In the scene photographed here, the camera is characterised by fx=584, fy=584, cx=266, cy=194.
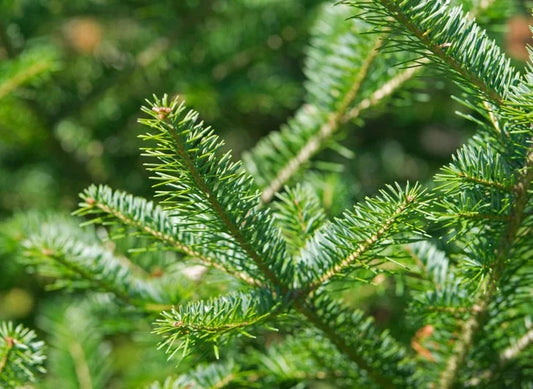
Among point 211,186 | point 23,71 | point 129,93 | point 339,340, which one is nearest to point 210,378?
point 339,340

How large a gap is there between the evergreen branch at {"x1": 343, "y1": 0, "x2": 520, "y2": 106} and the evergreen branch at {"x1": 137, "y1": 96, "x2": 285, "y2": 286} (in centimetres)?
15

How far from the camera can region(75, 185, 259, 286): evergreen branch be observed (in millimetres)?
492

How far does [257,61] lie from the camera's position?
98cm

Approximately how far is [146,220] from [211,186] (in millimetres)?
125

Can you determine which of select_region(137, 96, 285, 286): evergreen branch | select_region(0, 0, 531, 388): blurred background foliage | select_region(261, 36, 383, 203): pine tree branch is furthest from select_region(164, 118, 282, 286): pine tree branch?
select_region(0, 0, 531, 388): blurred background foliage

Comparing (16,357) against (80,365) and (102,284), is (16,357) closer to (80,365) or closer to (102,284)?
(102,284)

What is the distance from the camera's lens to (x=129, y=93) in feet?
3.26

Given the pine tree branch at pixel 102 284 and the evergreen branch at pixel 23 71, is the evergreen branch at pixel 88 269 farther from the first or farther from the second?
the evergreen branch at pixel 23 71

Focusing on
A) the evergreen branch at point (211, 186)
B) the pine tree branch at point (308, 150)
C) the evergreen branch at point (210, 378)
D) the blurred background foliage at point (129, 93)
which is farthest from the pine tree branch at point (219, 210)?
the blurred background foliage at point (129, 93)

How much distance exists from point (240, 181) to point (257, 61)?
1.92 ft

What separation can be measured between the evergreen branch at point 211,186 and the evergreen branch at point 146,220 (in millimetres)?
43

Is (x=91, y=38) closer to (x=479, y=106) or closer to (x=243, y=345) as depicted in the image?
(x=243, y=345)

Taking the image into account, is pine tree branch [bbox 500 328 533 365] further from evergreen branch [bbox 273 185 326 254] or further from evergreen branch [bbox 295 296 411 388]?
evergreen branch [bbox 273 185 326 254]

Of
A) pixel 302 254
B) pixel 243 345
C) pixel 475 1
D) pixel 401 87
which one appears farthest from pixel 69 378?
pixel 475 1
